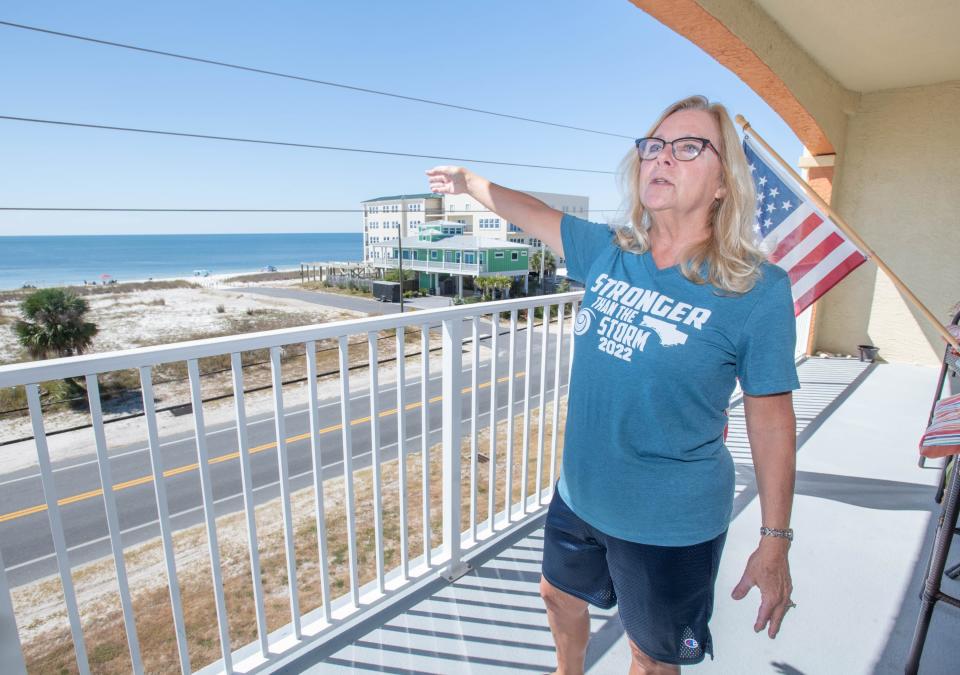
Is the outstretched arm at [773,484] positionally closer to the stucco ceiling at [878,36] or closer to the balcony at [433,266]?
the stucco ceiling at [878,36]

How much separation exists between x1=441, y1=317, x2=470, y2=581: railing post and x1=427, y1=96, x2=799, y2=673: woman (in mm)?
672

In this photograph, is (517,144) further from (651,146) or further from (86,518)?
(651,146)

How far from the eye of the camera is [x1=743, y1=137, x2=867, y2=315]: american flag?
2.15m

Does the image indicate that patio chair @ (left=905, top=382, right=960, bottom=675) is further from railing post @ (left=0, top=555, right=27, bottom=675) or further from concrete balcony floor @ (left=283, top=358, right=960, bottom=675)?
railing post @ (left=0, top=555, right=27, bottom=675)

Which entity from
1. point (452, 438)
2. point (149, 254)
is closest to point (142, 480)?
point (452, 438)

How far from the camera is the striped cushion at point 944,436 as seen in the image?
117cm

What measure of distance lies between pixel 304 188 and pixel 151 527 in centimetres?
3072

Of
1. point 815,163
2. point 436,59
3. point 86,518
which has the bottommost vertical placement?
point 86,518

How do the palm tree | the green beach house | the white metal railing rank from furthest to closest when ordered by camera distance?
1. the green beach house
2. the palm tree
3. the white metal railing

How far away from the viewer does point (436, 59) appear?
18828mm

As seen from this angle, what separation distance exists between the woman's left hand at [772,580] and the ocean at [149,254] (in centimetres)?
3710

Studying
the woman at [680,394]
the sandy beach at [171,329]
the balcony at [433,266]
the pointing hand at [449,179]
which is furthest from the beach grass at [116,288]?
the woman at [680,394]

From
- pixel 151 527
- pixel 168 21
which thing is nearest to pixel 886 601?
pixel 151 527

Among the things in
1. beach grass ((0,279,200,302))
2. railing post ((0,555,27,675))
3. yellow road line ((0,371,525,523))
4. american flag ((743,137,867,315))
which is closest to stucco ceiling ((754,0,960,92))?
american flag ((743,137,867,315))
